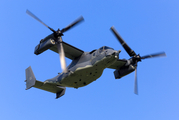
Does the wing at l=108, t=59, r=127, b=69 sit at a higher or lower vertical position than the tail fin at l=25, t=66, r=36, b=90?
lower

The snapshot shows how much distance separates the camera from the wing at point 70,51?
68.0ft

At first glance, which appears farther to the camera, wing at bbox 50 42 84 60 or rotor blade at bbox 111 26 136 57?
rotor blade at bbox 111 26 136 57

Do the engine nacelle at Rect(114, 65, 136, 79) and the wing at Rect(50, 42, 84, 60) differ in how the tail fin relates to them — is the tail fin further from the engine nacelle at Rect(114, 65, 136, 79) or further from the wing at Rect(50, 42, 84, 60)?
the engine nacelle at Rect(114, 65, 136, 79)

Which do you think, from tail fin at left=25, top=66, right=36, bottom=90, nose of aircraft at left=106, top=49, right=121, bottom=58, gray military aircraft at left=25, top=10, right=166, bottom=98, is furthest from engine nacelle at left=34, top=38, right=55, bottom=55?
nose of aircraft at left=106, top=49, right=121, bottom=58

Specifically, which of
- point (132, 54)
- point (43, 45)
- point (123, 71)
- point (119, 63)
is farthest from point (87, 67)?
point (132, 54)

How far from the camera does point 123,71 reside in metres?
23.9

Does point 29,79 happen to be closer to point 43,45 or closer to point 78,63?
point 43,45

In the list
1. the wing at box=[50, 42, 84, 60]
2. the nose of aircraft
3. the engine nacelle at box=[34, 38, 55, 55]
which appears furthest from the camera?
the wing at box=[50, 42, 84, 60]

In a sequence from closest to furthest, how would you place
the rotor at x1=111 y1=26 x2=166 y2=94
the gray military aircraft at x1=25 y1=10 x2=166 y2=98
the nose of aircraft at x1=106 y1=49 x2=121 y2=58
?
1. the nose of aircraft at x1=106 y1=49 x2=121 y2=58
2. the gray military aircraft at x1=25 y1=10 x2=166 y2=98
3. the rotor at x1=111 y1=26 x2=166 y2=94

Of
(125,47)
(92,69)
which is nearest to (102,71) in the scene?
(92,69)

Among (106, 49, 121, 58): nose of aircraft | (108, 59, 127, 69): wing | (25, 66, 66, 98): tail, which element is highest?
(25, 66, 66, 98): tail

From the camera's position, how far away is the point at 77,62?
70.5 ft

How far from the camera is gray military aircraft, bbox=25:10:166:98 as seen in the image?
63.9 ft

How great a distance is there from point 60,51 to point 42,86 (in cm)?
550
